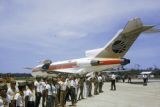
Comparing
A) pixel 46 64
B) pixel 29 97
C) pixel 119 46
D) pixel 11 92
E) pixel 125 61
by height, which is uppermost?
pixel 119 46

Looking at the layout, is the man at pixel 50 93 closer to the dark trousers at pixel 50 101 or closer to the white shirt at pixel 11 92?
the dark trousers at pixel 50 101

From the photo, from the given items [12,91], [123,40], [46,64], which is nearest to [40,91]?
[12,91]

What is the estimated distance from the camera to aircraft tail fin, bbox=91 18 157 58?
119ft

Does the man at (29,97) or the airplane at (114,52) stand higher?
the airplane at (114,52)

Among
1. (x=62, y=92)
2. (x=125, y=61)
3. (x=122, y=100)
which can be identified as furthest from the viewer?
(x=125, y=61)

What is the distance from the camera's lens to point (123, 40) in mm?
38188

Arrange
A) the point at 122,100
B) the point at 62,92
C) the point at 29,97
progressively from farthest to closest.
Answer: the point at 122,100 < the point at 62,92 < the point at 29,97

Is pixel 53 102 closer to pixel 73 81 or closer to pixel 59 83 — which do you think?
pixel 59 83

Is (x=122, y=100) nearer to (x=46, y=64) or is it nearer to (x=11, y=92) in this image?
(x=11, y=92)

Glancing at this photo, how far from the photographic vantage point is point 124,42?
38.3 metres

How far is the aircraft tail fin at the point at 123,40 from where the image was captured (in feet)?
119

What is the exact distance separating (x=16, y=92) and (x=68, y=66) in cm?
3400

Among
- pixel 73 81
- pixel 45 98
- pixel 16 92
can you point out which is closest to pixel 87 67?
pixel 73 81

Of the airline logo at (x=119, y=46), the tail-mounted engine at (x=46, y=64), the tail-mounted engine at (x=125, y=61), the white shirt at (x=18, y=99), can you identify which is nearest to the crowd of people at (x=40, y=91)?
the white shirt at (x=18, y=99)
